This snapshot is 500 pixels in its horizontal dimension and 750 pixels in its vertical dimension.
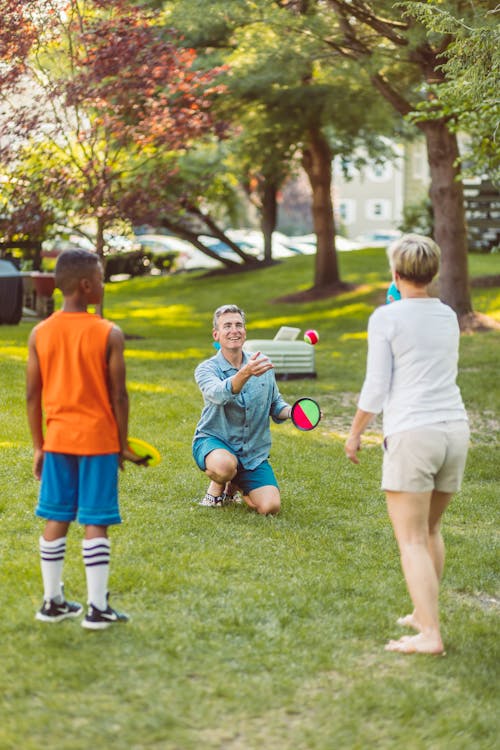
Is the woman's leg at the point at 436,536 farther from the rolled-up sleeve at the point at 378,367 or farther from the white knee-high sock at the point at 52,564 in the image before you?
the white knee-high sock at the point at 52,564

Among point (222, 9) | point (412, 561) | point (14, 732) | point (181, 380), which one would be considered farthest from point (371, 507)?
point (222, 9)

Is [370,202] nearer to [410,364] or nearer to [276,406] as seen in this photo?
[276,406]

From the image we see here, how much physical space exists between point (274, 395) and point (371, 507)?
106 cm

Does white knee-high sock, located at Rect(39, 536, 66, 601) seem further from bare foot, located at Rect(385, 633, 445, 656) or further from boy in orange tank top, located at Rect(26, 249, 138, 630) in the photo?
bare foot, located at Rect(385, 633, 445, 656)

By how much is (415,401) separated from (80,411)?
1.34 m

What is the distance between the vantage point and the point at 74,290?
4.54m

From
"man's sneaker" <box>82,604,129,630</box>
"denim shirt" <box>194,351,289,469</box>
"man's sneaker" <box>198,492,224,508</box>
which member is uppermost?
"denim shirt" <box>194,351,289,469</box>

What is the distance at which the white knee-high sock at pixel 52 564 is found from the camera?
4.63 m

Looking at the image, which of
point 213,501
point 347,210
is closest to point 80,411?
point 213,501

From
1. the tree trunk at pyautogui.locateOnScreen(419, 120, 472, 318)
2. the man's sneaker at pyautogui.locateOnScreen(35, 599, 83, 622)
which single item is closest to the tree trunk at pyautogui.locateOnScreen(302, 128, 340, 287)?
the tree trunk at pyautogui.locateOnScreen(419, 120, 472, 318)

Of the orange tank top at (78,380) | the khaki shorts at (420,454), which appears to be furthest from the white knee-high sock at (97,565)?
the khaki shorts at (420,454)

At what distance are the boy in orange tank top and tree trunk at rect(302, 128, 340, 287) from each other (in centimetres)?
2017

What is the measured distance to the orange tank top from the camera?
450 cm

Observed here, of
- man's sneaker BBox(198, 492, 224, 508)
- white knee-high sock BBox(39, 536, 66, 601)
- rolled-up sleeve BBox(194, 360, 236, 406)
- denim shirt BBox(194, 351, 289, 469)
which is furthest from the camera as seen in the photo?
man's sneaker BBox(198, 492, 224, 508)
